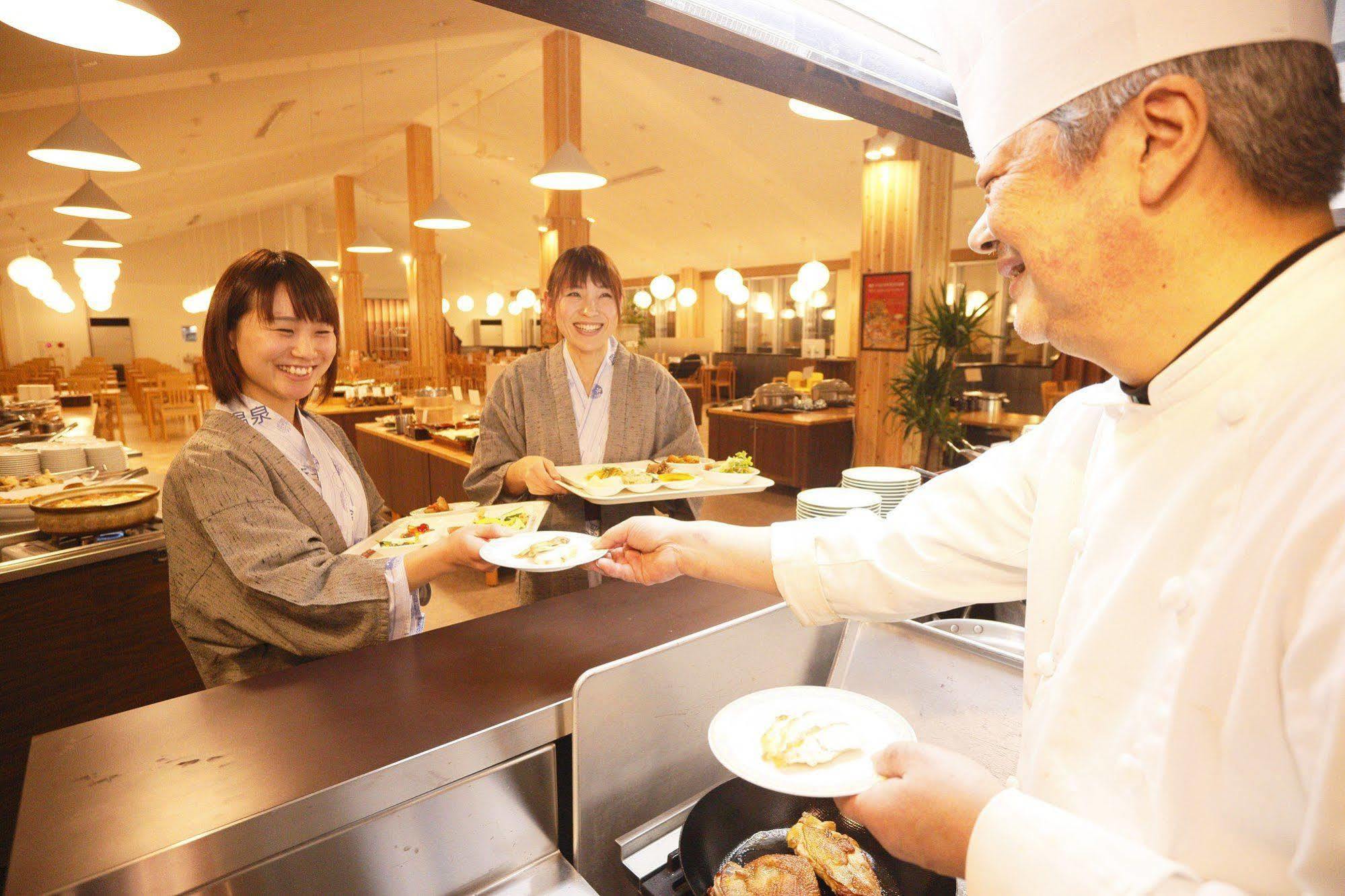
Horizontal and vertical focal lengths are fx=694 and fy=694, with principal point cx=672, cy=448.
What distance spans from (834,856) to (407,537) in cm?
136

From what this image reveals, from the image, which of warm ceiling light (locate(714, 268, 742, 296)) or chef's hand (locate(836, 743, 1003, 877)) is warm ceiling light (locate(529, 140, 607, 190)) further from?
warm ceiling light (locate(714, 268, 742, 296))

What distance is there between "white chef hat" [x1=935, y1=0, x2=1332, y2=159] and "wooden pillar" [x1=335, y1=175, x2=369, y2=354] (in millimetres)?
13912

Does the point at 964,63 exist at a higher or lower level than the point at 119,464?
higher

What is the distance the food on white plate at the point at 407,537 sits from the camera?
181cm

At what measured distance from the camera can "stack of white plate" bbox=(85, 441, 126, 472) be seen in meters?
3.87

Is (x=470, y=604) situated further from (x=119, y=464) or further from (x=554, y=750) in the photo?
(x=554, y=750)

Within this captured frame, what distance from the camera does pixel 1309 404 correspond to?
606 mm

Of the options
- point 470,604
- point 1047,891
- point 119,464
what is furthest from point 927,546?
point 119,464

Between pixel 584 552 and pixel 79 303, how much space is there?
22338 mm

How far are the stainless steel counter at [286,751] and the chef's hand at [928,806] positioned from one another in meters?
0.50

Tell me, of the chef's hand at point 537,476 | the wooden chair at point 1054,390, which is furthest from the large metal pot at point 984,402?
the chef's hand at point 537,476

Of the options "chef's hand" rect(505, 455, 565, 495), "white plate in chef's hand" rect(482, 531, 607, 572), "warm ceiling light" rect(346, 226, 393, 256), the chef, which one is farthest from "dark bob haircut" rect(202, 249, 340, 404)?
"warm ceiling light" rect(346, 226, 393, 256)

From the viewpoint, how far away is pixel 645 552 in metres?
1.43

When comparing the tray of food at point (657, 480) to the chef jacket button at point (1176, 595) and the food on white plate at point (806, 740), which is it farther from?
the chef jacket button at point (1176, 595)
